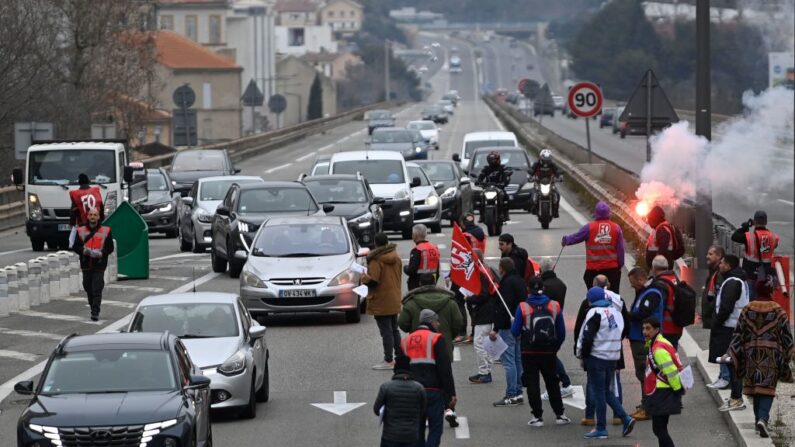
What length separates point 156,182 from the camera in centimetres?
4150

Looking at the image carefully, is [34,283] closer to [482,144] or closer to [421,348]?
[421,348]

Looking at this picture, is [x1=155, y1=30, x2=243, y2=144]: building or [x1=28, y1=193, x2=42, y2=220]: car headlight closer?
[x1=28, y1=193, x2=42, y2=220]: car headlight

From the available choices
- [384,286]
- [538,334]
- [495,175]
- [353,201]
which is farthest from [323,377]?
[495,175]

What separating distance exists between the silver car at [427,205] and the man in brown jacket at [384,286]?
17422mm

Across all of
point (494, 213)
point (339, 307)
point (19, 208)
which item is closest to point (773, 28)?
point (339, 307)

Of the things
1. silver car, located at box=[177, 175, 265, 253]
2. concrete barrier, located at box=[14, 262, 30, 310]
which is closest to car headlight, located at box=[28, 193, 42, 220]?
silver car, located at box=[177, 175, 265, 253]

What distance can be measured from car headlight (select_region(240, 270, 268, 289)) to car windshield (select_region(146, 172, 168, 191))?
17.6 metres

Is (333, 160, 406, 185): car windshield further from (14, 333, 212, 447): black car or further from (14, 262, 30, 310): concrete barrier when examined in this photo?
(14, 333, 212, 447): black car

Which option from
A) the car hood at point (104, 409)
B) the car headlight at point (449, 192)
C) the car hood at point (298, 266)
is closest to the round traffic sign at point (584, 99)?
the car headlight at point (449, 192)

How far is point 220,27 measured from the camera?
165 meters

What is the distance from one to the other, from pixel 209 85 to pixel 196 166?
98669 millimetres

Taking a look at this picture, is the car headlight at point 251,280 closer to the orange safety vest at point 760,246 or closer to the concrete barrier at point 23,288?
the concrete barrier at point 23,288

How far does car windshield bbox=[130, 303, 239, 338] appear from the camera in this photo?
16.8 m

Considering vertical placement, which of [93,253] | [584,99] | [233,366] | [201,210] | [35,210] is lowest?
[233,366]
